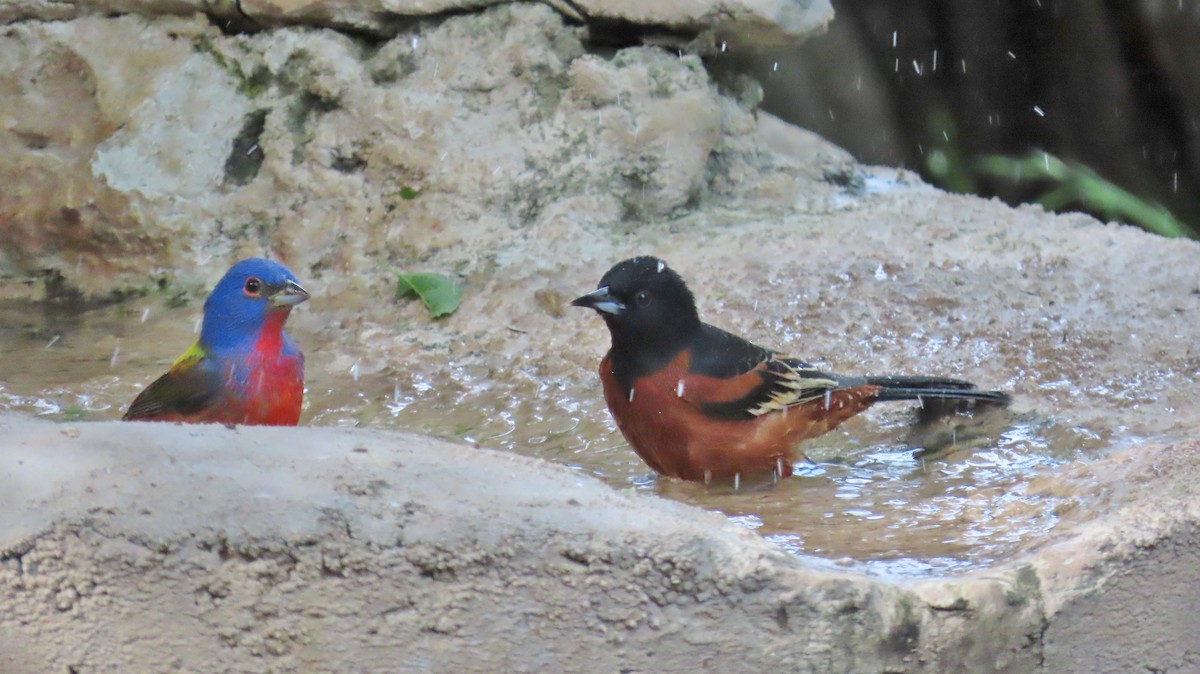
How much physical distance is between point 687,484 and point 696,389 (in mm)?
356

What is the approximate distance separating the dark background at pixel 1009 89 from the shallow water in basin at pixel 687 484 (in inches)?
207

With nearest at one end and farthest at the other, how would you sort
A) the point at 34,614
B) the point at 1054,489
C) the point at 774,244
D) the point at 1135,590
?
1. the point at 34,614
2. the point at 1135,590
3. the point at 1054,489
4. the point at 774,244

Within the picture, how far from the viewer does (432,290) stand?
5.84 meters

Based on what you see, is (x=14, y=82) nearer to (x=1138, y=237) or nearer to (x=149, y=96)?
(x=149, y=96)

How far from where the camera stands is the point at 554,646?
2.42m

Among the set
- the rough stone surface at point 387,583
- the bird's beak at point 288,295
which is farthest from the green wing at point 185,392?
the rough stone surface at point 387,583

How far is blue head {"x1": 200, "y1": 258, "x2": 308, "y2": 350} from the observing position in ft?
14.7

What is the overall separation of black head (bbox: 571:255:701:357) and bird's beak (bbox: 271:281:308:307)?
3.13 feet

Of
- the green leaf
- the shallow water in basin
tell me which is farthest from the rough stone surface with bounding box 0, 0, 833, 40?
the shallow water in basin

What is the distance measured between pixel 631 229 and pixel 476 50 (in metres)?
1.13

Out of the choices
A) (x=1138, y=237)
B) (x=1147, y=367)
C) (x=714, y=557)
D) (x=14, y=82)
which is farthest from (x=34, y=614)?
(x=1138, y=237)

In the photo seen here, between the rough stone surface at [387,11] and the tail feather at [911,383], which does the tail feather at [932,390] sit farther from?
the rough stone surface at [387,11]

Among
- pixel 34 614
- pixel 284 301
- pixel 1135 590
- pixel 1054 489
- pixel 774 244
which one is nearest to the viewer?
pixel 34 614

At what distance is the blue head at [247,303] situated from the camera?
4.48 meters
